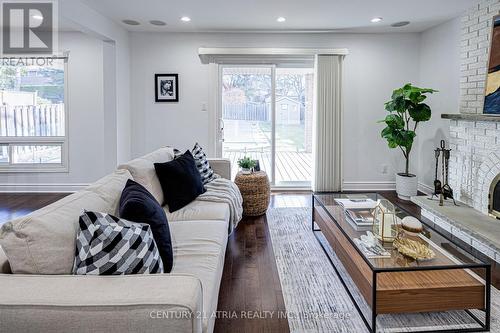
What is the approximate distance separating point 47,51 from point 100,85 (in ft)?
3.16

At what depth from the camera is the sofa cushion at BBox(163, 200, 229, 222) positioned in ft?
9.18

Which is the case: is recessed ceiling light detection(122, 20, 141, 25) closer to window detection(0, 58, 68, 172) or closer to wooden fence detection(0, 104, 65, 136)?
window detection(0, 58, 68, 172)

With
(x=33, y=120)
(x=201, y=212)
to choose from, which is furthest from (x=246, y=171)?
(x=33, y=120)

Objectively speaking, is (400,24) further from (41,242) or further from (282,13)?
(41,242)

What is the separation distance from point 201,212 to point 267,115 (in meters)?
3.27

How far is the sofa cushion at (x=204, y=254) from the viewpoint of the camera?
1666mm

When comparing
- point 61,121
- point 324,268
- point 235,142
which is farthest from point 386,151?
point 61,121

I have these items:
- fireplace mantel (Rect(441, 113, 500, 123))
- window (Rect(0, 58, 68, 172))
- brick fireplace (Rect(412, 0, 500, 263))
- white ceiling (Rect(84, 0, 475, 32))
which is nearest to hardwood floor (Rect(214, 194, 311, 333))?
brick fireplace (Rect(412, 0, 500, 263))

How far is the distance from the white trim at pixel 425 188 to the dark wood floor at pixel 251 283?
2.58m

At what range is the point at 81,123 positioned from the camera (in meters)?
5.69

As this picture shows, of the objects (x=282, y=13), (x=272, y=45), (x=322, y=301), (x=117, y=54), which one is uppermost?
(x=282, y=13)

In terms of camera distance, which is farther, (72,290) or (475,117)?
(475,117)

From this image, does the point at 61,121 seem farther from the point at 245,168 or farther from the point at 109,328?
the point at 109,328

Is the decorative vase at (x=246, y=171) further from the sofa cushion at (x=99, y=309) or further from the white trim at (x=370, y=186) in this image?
the sofa cushion at (x=99, y=309)
